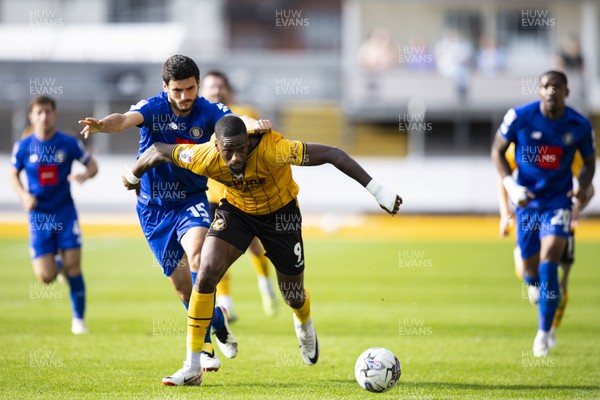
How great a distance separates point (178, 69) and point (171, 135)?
656 mm

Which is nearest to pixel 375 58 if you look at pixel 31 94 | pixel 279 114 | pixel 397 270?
pixel 279 114

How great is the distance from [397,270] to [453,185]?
8.99 m

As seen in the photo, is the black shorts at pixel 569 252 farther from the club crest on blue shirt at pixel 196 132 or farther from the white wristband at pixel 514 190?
the club crest on blue shirt at pixel 196 132

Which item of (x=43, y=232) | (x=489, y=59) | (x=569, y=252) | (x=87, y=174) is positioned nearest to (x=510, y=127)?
(x=569, y=252)

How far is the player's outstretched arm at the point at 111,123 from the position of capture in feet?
23.3

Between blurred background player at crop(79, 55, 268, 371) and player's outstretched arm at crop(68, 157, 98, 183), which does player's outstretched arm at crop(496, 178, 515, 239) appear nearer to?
blurred background player at crop(79, 55, 268, 371)

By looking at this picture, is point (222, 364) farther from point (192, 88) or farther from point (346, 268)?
point (346, 268)

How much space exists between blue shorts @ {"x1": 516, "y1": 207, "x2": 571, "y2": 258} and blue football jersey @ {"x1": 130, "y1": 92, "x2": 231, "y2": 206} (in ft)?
11.2

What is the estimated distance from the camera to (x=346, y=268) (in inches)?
670

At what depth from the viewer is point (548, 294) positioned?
30.1ft

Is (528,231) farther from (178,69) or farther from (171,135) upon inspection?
(178,69)

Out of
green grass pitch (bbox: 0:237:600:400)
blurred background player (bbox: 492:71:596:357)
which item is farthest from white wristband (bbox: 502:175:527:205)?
green grass pitch (bbox: 0:237:600:400)

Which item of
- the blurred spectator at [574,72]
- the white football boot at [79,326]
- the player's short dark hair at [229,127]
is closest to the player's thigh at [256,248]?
the white football boot at [79,326]

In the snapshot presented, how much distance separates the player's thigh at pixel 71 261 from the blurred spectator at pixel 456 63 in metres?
21.4
